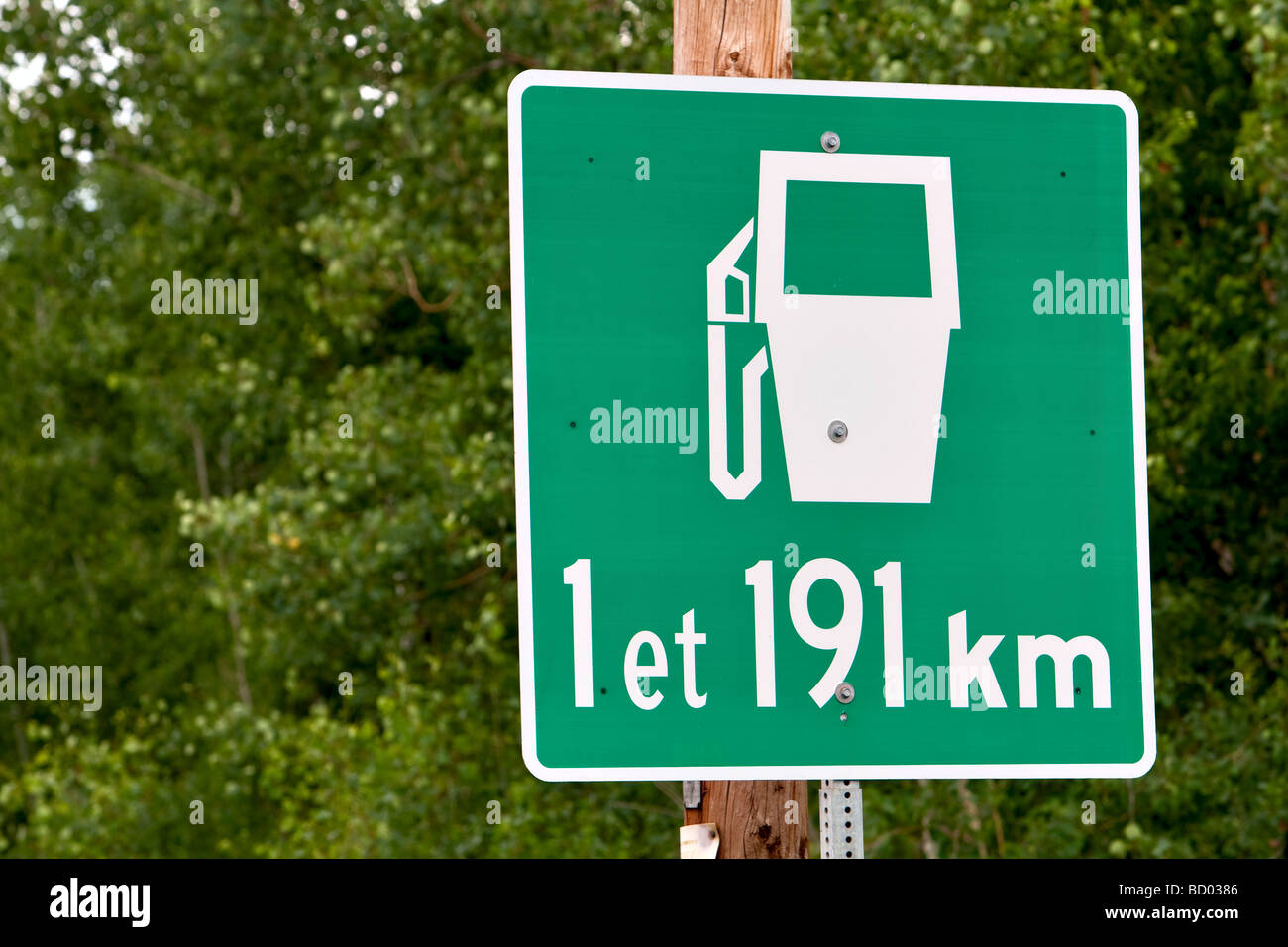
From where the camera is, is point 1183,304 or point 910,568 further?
point 1183,304

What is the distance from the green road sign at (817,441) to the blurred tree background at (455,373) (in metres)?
5.79

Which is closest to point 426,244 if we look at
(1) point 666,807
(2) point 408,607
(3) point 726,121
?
(2) point 408,607

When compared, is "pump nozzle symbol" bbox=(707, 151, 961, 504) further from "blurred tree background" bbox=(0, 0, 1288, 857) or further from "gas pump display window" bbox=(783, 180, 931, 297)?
"blurred tree background" bbox=(0, 0, 1288, 857)

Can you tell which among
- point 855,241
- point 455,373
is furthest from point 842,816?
point 455,373

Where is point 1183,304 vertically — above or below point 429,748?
above

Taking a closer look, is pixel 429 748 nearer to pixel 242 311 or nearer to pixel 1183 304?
pixel 242 311

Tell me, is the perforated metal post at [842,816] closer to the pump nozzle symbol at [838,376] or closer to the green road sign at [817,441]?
the green road sign at [817,441]

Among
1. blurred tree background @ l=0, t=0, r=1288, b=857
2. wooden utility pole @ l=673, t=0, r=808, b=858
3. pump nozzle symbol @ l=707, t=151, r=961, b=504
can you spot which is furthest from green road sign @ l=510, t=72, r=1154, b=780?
blurred tree background @ l=0, t=0, r=1288, b=857

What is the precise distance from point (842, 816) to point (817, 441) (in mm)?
500

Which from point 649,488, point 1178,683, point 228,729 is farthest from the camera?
point 228,729

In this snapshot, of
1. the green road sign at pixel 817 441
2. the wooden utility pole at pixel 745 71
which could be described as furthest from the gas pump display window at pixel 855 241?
the wooden utility pole at pixel 745 71

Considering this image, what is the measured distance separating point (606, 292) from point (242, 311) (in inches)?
302

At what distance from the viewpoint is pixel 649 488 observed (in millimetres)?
2139

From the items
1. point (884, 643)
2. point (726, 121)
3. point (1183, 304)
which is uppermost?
point (1183, 304)
